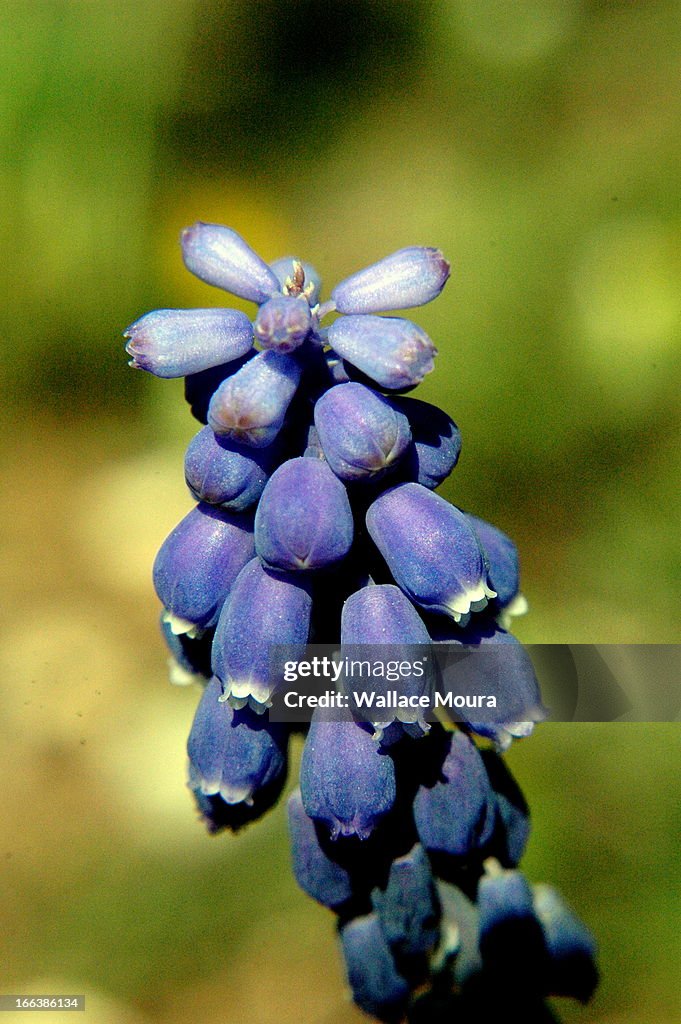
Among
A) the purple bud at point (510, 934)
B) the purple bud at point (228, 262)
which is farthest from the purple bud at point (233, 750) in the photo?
the purple bud at point (228, 262)

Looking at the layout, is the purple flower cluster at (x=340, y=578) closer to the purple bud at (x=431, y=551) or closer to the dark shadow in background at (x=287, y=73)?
the purple bud at (x=431, y=551)

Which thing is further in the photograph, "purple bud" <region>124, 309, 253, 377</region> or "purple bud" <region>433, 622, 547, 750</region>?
"purple bud" <region>433, 622, 547, 750</region>

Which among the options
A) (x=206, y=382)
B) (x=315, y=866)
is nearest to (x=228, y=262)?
(x=206, y=382)

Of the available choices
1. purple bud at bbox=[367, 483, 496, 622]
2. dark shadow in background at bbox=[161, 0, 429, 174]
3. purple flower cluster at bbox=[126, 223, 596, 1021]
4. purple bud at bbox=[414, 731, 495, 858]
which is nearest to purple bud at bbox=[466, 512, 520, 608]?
purple flower cluster at bbox=[126, 223, 596, 1021]

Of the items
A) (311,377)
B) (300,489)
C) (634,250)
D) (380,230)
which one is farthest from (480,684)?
(380,230)

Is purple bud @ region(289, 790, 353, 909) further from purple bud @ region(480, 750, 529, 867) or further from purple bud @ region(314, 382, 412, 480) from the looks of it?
purple bud @ region(314, 382, 412, 480)
